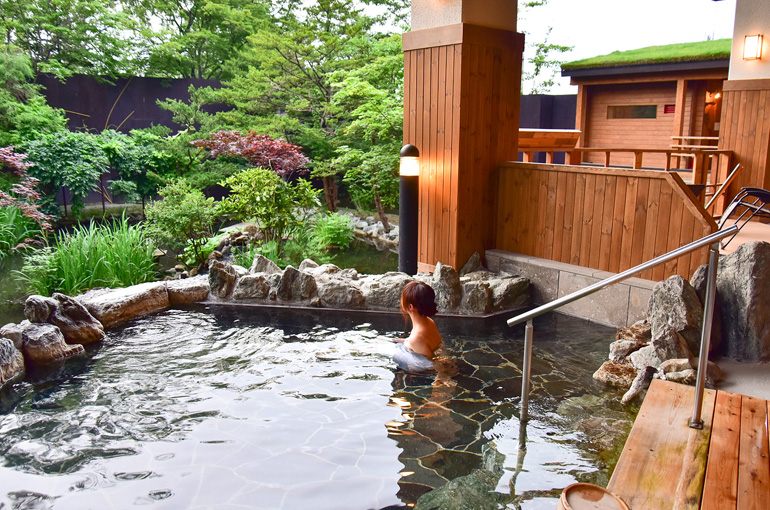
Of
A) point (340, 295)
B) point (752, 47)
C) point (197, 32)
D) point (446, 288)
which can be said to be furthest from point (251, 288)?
point (197, 32)

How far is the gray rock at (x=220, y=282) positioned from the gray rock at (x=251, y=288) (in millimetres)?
106

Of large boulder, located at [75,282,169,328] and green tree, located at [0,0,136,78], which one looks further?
green tree, located at [0,0,136,78]

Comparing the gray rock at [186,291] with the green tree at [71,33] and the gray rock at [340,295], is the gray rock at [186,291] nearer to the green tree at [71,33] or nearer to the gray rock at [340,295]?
the gray rock at [340,295]

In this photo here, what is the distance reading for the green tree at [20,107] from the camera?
10.7 metres

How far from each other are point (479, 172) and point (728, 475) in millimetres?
4982

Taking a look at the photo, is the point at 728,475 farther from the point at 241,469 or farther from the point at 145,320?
the point at 145,320

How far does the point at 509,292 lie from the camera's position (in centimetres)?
634

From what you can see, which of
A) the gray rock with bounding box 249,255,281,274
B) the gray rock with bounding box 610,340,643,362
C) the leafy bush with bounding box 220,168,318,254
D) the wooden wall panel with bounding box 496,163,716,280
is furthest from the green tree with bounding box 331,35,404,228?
the gray rock with bounding box 610,340,643,362

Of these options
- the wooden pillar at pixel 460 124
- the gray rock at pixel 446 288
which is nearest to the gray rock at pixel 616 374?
the gray rock at pixel 446 288

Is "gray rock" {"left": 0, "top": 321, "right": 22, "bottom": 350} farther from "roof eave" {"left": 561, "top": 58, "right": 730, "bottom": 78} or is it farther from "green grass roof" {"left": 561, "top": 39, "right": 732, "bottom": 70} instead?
"roof eave" {"left": 561, "top": 58, "right": 730, "bottom": 78}

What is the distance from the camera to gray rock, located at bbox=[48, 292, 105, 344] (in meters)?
5.30

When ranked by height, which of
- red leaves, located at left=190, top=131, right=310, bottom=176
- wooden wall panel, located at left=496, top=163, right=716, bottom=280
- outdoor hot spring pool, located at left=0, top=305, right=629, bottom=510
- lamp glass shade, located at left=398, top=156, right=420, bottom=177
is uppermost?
red leaves, located at left=190, top=131, right=310, bottom=176

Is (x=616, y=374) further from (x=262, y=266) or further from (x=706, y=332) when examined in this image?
(x=262, y=266)

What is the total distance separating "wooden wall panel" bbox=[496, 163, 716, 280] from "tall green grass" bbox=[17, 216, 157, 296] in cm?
452
